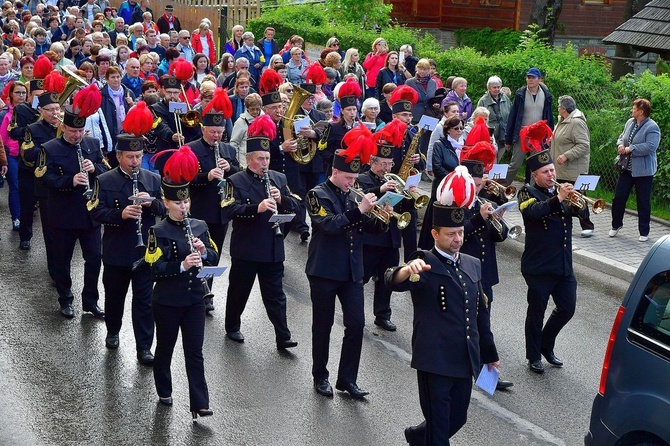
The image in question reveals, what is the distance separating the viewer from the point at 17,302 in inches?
440

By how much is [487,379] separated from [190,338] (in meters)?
2.48

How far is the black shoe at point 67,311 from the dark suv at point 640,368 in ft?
18.9

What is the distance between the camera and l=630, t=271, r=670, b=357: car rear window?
670 centimetres

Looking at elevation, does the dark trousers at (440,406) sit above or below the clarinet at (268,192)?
below

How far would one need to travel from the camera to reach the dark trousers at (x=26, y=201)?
1297 cm

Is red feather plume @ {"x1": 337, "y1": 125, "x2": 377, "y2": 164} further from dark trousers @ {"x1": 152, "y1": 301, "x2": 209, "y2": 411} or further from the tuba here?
the tuba

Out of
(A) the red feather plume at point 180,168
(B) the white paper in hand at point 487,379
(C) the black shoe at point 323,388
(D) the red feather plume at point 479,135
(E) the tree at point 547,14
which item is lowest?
(C) the black shoe at point 323,388

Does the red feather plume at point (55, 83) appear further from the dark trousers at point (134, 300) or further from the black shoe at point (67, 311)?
the dark trousers at point (134, 300)

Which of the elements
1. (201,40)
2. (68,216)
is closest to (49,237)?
(68,216)

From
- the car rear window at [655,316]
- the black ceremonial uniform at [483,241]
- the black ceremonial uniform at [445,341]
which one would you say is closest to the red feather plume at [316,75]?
the black ceremonial uniform at [483,241]

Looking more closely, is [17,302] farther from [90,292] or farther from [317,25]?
[317,25]

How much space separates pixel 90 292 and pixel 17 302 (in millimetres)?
1022

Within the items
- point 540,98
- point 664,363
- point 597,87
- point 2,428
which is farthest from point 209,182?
point 597,87

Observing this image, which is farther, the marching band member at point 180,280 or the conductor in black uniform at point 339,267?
the conductor in black uniform at point 339,267
